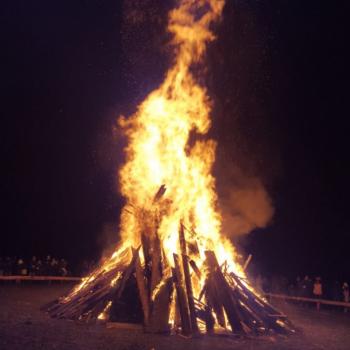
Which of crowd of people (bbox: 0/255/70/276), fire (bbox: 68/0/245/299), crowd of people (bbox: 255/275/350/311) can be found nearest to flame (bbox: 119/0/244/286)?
fire (bbox: 68/0/245/299)

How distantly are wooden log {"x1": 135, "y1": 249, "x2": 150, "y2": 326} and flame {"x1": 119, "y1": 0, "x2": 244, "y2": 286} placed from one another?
7.26 feet

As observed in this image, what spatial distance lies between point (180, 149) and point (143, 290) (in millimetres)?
5896

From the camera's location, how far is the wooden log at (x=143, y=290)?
12748mm

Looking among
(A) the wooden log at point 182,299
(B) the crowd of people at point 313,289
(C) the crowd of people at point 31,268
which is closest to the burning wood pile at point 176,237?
(A) the wooden log at point 182,299

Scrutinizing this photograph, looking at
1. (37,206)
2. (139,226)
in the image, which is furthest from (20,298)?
(37,206)

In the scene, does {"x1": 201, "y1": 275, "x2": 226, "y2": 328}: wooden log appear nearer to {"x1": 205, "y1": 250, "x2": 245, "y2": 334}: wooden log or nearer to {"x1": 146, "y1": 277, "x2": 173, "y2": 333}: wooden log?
{"x1": 205, "y1": 250, "x2": 245, "y2": 334}: wooden log

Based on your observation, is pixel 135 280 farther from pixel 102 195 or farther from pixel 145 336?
pixel 102 195

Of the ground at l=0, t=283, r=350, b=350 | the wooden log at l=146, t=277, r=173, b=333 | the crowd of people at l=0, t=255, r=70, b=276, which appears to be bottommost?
the ground at l=0, t=283, r=350, b=350

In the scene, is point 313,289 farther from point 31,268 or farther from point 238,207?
point 31,268

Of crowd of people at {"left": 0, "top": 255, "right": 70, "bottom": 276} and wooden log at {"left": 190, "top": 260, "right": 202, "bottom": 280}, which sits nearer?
wooden log at {"left": 190, "top": 260, "right": 202, "bottom": 280}

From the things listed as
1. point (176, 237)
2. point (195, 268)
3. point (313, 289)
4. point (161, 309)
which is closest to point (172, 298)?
point (161, 309)

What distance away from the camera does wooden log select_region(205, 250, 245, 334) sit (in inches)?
508

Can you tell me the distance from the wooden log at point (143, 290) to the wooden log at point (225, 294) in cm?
217

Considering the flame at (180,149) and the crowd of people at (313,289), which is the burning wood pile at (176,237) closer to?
the flame at (180,149)
